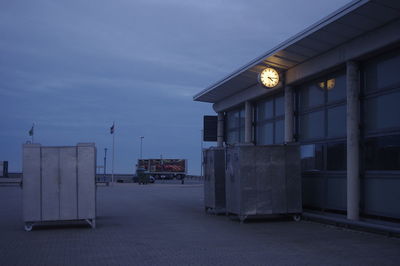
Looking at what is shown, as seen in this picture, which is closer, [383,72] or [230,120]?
[383,72]

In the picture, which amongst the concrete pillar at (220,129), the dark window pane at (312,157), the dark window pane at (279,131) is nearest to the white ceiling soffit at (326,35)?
the dark window pane at (279,131)

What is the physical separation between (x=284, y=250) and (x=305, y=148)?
7.85 meters

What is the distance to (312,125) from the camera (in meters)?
17.6

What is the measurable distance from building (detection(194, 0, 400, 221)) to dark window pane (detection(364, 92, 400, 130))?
25 millimetres

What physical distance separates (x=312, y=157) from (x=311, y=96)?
2.02 metres

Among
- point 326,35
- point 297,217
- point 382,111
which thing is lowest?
point 297,217

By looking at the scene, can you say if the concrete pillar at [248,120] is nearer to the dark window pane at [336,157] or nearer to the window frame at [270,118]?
the window frame at [270,118]

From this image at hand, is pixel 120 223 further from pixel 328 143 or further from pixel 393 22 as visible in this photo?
pixel 393 22

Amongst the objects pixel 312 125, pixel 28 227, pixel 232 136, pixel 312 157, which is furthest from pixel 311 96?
pixel 28 227

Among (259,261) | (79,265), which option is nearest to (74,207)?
(79,265)

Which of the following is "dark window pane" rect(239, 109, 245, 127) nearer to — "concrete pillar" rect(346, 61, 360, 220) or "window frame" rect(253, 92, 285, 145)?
"window frame" rect(253, 92, 285, 145)

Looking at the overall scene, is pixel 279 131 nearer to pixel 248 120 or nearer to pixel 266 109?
pixel 266 109

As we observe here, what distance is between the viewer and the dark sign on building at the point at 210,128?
86.8ft

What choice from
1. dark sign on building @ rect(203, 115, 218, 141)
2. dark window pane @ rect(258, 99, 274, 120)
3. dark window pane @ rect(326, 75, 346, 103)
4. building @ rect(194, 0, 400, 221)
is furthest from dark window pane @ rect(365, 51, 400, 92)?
dark sign on building @ rect(203, 115, 218, 141)
